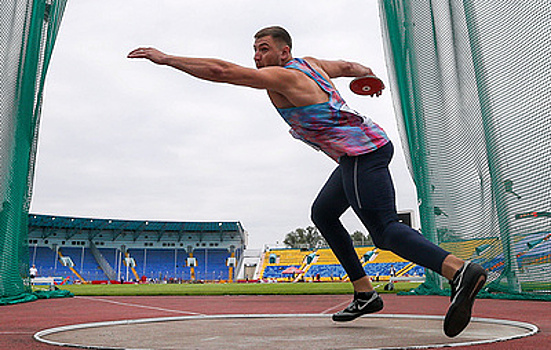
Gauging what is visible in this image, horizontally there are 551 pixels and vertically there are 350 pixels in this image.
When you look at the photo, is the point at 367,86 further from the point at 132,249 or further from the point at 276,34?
the point at 132,249

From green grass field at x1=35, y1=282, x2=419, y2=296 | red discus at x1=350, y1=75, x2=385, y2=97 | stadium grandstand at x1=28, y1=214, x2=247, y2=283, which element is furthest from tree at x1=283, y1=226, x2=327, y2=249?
red discus at x1=350, y1=75, x2=385, y2=97

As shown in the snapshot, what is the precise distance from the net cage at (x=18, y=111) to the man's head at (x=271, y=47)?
4.18 m

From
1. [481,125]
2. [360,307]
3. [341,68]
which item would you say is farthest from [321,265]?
[341,68]

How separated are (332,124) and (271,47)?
1.52 ft

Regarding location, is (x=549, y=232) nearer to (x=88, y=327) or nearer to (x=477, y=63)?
(x=477, y=63)

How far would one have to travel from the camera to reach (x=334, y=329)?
89.0 inches

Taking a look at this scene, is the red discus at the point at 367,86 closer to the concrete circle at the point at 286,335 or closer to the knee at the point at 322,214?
the knee at the point at 322,214

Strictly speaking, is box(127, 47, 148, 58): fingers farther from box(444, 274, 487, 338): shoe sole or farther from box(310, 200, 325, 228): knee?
box(444, 274, 487, 338): shoe sole

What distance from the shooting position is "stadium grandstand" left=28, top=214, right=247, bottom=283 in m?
38.9

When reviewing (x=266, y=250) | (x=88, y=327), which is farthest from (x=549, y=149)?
(x=266, y=250)

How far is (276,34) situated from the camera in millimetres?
2178

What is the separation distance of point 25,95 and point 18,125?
1.25 ft

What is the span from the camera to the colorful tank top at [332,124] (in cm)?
213

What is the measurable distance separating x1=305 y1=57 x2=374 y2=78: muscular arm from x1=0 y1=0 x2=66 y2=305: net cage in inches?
166
